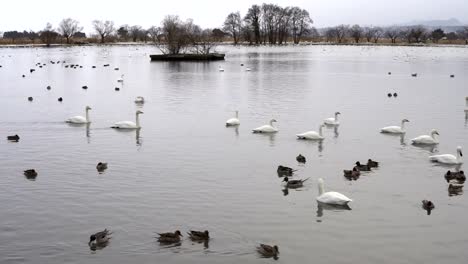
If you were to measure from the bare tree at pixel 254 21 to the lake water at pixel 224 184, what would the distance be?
11449 cm

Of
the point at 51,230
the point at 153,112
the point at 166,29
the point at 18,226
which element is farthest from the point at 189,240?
the point at 166,29

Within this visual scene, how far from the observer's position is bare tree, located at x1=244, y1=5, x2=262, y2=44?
146750 mm

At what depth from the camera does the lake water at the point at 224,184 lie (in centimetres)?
1182

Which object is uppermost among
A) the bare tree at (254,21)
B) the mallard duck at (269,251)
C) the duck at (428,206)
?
the bare tree at (254,21)

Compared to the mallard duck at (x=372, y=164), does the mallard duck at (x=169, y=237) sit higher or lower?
lower

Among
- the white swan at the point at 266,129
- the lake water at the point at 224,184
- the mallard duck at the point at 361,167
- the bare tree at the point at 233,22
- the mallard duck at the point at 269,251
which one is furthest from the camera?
the bare tree at the point at 233,22

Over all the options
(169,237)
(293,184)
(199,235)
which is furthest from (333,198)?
(169,237)

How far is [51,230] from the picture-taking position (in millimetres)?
12719

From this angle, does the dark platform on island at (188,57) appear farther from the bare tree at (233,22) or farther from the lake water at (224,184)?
the bare tree at (233,22)

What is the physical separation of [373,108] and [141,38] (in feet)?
557

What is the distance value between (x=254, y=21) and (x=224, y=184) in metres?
136

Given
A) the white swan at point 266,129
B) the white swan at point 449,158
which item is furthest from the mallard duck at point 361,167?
the white swan at point 266,129

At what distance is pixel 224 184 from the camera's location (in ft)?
52.4

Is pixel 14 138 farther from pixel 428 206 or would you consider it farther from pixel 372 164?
pixel 428 206
